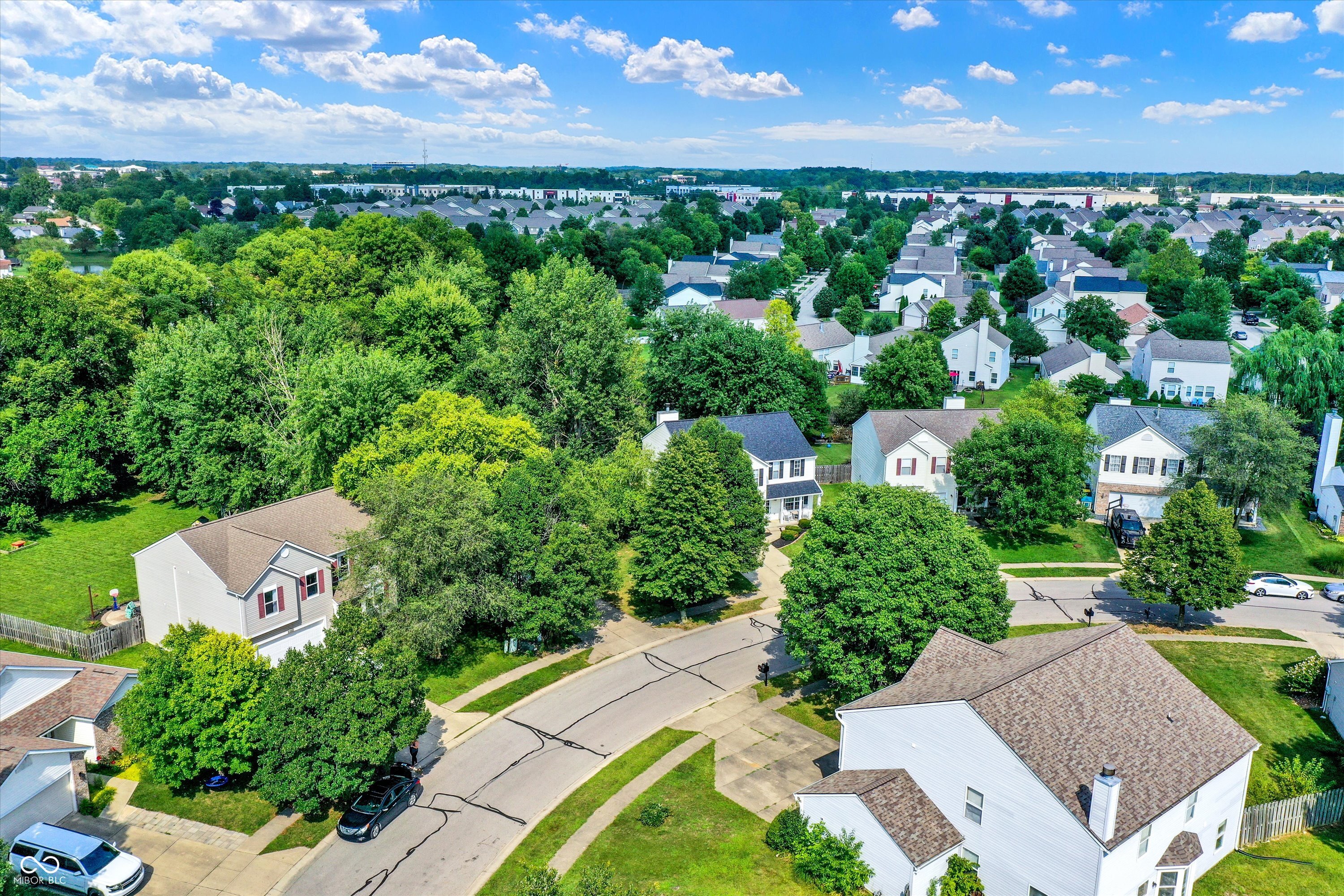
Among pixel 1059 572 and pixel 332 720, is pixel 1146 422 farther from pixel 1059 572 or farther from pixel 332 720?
pixel 332 720

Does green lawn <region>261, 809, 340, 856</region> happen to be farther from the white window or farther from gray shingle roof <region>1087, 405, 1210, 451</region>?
gray shingle roof <region>1087, 405, 1210, 451</region>

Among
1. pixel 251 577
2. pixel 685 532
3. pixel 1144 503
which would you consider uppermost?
pixel 685 532

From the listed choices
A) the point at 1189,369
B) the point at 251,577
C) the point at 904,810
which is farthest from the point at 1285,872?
the point at 1189,369

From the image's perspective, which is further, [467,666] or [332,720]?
[467,666]

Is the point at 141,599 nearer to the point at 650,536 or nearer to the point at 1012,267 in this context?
the point at 650,536

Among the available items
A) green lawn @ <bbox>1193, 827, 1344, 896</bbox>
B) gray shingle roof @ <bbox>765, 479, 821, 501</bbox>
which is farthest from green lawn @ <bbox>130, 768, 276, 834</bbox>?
gray shingle roof @ <bbox>765, 479, 821, 501</bbox>

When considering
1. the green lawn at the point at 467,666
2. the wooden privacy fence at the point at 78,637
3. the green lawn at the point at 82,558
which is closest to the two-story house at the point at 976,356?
the green lawn at the point at 467,666

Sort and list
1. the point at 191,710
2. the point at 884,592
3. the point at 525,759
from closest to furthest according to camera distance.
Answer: the point at 191,710
the point at 525,759
the point at 884,592

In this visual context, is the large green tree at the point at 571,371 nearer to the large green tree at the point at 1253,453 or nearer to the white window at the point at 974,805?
the large green tree at the point at 1253,453
